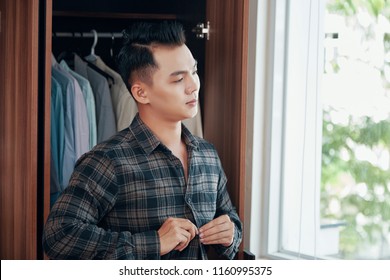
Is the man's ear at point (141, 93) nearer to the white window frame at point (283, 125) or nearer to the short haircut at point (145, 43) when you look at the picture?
the short haircut at point (145, 43)

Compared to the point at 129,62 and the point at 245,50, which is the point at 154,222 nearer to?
the point at 129,62

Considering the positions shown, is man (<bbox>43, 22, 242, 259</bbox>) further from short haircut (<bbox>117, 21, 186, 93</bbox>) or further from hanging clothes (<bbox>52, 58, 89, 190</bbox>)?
hanging clothes (<bbox>52, 58, 89, 190</bbox>)

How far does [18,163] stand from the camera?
2545 millimetres

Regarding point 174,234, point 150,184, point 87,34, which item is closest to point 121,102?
point 87,34

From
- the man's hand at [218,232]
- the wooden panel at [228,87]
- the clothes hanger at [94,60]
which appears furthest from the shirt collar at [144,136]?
the clothes hanger at [94,60]

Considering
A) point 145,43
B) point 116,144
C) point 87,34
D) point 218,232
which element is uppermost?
point 87,34

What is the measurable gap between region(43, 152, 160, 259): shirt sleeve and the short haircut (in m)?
0.31

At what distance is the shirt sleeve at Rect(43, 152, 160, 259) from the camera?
2088 millimetres

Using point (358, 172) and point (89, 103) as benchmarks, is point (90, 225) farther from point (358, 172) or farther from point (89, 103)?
point (358, 172)

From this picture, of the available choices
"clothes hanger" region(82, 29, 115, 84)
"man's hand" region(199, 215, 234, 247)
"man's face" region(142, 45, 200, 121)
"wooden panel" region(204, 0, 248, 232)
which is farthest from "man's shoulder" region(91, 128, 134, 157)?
"clothes hanger" region(82, 29, 115, 84)

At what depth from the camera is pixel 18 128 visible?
8.32ft

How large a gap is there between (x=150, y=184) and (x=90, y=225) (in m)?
0.23

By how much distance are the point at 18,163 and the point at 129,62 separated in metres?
0.55
